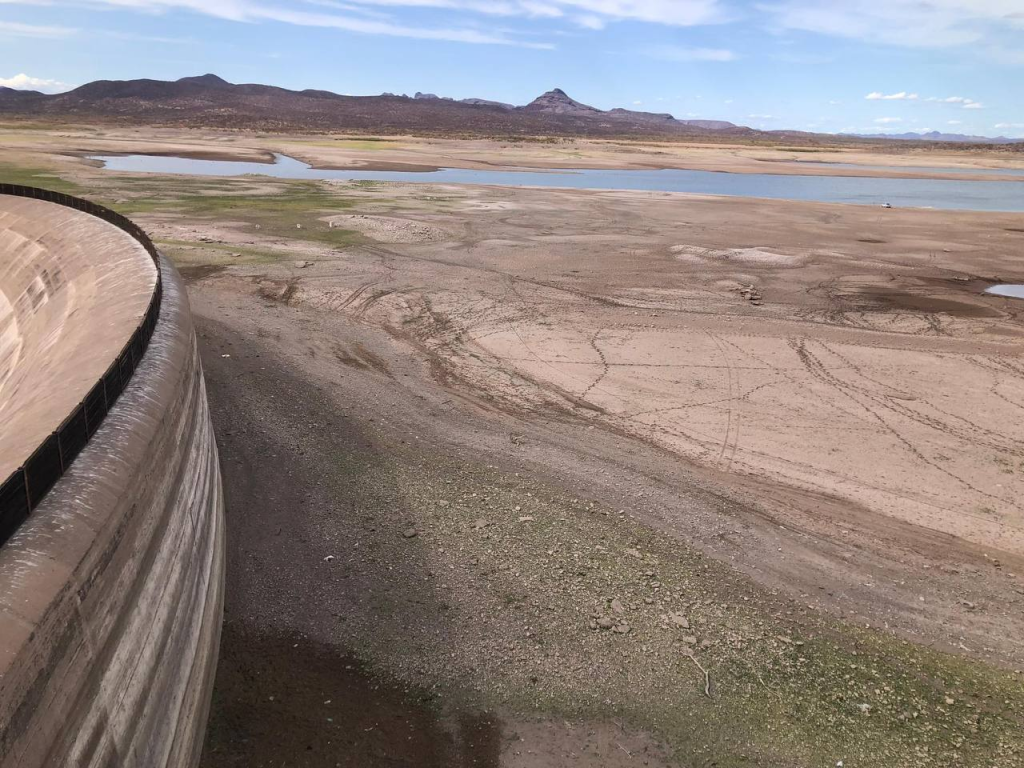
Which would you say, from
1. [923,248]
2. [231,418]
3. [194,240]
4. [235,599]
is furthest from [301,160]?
[235,599]

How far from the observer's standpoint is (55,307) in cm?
1285

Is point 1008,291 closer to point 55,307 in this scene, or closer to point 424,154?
point 55,307

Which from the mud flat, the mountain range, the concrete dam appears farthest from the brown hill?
the concrete dam

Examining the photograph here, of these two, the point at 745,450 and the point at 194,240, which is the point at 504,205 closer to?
the point at 194,240

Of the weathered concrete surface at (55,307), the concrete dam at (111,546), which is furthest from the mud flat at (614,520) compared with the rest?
the weathered concrete surface at (55,307)

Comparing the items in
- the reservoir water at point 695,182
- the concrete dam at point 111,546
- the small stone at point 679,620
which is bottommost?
the small stone at point 679,620

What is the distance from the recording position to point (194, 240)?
2786 centimetres

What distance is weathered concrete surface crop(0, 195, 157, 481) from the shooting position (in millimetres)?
6707

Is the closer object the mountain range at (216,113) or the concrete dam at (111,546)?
the concrete dam at (111,546)

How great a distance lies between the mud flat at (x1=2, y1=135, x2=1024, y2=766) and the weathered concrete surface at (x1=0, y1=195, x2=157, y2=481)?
3079 mm

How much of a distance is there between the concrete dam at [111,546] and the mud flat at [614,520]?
1.47 metres

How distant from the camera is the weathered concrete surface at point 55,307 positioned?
671 cm

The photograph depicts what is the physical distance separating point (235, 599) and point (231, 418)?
5070 mm

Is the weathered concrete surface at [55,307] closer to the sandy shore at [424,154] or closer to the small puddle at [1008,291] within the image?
the small puddle at [1008,291]
